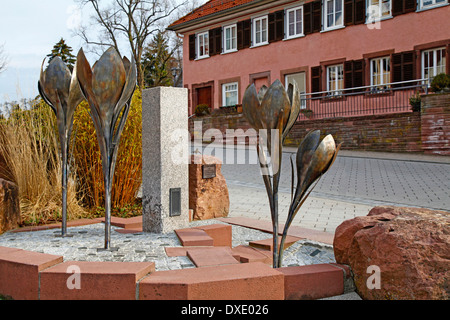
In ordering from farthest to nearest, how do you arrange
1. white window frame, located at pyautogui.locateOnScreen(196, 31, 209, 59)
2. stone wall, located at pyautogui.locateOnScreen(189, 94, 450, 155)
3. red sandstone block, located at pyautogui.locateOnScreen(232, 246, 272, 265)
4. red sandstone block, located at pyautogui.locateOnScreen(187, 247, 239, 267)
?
white window frame, located at pyautogui.locateOnScreen(196, 31, 209, 59), stone wall, located at pyautogui.locateOnScreen(189, 94, 450, 155), red sandstone block, located at pyautogui.locateOnScreen(232, 246, 272, 265), red sandstone block, located at pyautogui.locateOnScreen(187, 247, 239, 267)

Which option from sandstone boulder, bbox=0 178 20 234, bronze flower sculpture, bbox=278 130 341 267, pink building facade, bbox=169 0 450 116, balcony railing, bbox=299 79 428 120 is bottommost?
sandstone boulder, bbox=0 178 20 234

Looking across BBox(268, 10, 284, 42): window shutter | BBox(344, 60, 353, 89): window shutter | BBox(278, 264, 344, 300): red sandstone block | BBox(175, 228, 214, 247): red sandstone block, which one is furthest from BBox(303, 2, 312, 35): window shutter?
BBox(278, 264, 344, 300): red sandstone block

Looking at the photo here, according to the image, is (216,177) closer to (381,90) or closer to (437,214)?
(437,214)

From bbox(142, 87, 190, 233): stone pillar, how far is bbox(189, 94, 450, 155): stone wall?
39.0 ft

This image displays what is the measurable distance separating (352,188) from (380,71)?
11.2 m

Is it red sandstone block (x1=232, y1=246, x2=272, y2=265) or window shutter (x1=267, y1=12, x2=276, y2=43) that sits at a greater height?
window shutter (x1=267, y1=12, x2=276, y2=43)

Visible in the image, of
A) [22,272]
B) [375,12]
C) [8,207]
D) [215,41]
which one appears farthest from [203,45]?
[22,272]

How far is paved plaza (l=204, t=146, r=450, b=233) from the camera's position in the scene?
6.91m

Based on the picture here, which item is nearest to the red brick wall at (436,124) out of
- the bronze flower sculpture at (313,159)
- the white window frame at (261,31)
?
the white window frame at (261,31)

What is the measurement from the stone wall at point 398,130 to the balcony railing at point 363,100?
5.25 ft

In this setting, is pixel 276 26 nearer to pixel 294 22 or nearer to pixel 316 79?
pixel 294 22

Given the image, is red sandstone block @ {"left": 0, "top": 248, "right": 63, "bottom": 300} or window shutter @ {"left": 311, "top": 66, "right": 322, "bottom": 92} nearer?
red sandstone block @ {"left": 0, "top": 248, "right": 63, "bottom": 300}

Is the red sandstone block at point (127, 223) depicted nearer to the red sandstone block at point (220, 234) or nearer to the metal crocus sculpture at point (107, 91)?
the red sandstone block at point (220, 234)

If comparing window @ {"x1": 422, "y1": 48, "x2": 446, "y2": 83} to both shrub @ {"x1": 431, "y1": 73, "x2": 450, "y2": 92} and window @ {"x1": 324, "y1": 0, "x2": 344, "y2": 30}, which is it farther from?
window @ {"x1": 324, "y1": 0, "x2": 344, "y2": 30}
